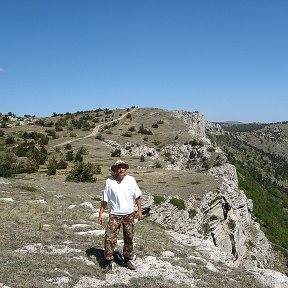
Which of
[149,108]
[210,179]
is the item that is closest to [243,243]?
[210,179]

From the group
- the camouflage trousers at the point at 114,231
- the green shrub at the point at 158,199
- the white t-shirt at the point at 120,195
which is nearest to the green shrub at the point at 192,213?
the green shrub at the point at 158,199

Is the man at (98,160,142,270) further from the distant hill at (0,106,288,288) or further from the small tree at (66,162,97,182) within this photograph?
the small tree at (66,162,97,182)

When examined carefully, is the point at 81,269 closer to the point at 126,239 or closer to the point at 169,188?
the point at 126,239

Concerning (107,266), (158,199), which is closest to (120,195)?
(107,266)

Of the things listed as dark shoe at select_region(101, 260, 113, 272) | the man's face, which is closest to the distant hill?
dark shoe at select_region(101, 260, 113, 272)

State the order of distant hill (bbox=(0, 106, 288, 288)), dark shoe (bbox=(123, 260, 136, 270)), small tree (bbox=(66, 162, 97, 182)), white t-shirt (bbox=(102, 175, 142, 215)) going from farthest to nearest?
small tree (bbox=(66, 162, 97, 182)) → dark shoe (bbox=(123, 260, 136, 270)) → distant hill (bbox=(0, 106, 288, 288)) → white t-shirt (bbox=(102, 175, 142, 215))

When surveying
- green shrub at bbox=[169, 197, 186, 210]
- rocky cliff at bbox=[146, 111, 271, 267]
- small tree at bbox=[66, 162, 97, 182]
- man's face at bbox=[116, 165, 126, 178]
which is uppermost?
man's face at bbox=[116, 165, 126, 178]

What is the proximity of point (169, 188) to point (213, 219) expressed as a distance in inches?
168

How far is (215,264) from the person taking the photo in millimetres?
14211

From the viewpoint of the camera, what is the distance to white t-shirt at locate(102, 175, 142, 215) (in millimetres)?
11570

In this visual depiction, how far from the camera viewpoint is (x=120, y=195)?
456 inches

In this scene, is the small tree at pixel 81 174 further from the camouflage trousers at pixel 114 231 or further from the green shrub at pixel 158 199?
the camouflage trousers at pixel 114 231

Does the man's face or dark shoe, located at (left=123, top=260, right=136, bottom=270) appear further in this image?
dark shoe, located at (left=123, top=260, right=136, bottom=270)

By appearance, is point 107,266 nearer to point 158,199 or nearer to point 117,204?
point 117,204
